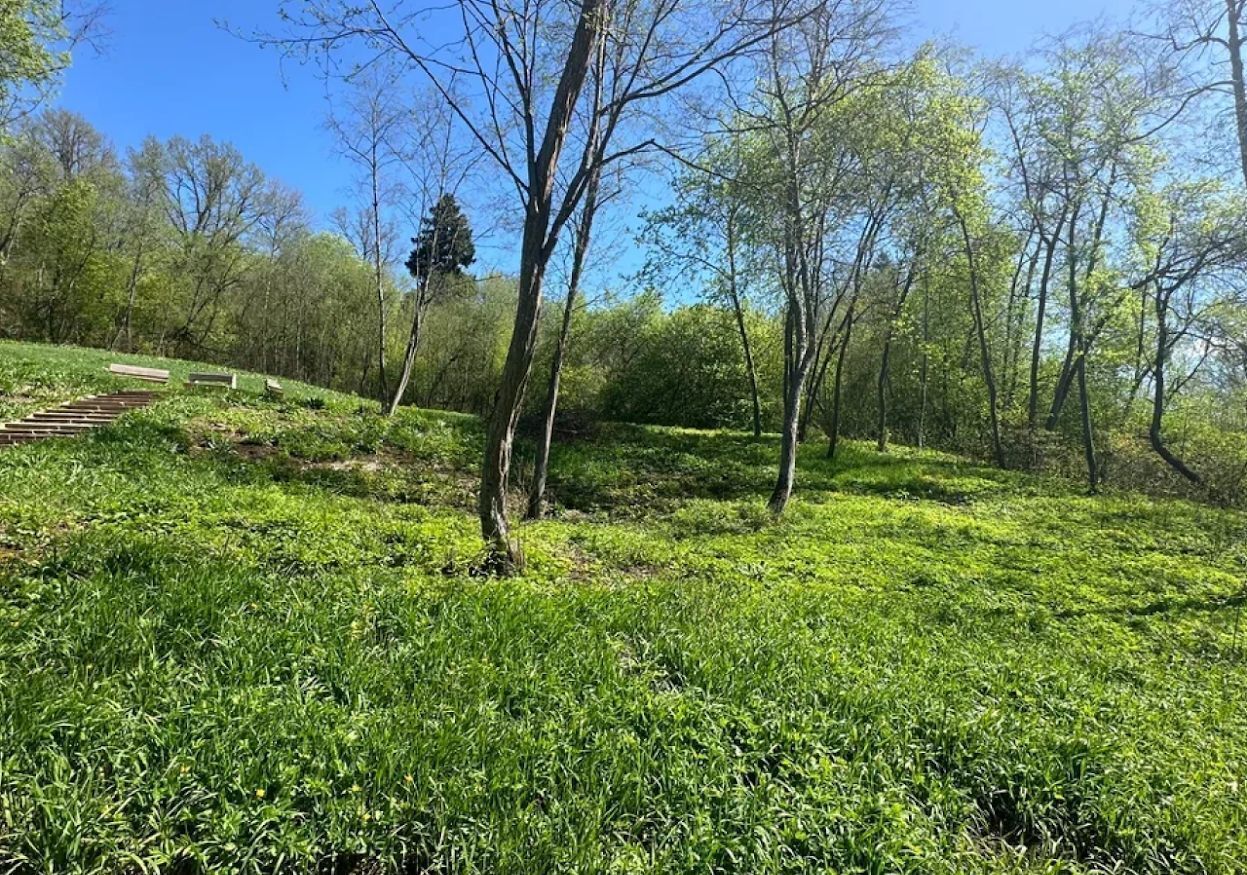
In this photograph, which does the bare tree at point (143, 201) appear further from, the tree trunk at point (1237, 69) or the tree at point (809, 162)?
the tree trunk at point (1237, 69)

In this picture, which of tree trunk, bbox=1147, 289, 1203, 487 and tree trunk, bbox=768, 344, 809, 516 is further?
tree trunk, bbox=1147, 289, 1203, 487

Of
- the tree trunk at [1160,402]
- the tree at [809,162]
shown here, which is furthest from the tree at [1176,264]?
the tree at [809,162]

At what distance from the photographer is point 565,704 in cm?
311

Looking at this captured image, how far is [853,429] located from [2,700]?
29.0 metres

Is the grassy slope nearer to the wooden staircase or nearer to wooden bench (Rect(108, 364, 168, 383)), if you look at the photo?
the wooden staircase

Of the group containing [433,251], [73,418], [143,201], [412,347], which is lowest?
[73,418]

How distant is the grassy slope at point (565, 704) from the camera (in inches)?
87.3

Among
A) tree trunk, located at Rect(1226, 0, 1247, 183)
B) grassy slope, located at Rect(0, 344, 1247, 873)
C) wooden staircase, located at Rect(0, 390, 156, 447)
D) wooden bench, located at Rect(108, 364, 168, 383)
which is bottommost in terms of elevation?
grassy slope, located at Rect(0, 344, 1247, 873)

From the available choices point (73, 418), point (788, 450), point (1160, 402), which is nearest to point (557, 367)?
point (788, 450)

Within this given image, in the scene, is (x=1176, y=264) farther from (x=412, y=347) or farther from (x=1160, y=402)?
(x=412, y=347)

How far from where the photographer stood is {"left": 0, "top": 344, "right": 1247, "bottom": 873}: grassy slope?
2217 mm

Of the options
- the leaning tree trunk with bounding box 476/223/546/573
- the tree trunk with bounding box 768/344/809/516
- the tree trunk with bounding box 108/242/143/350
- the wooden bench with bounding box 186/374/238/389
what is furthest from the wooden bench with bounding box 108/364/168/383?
the tree trunk with bounding box 108/242/143/350

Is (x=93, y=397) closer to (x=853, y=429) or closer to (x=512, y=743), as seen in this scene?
(x=512, y=743)

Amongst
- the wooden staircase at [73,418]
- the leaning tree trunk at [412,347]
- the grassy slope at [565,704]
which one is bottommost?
the grassy slope at [565,704]
